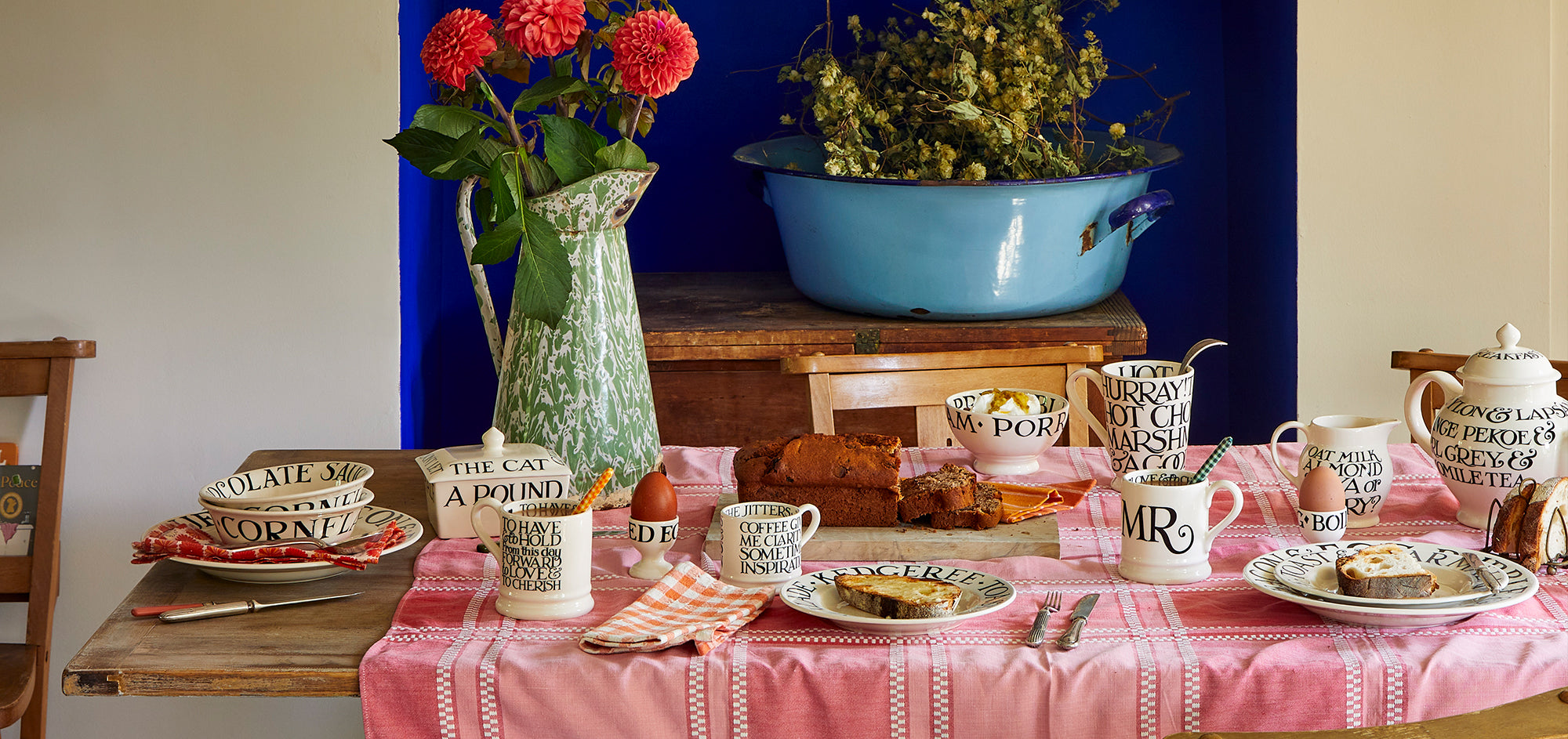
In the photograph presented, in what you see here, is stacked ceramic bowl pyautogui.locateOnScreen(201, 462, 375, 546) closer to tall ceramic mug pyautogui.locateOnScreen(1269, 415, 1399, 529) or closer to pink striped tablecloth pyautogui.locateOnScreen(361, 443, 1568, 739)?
pink striped tablecloth pyautogui.locateOnScreen(361, 443, 1568, 739)

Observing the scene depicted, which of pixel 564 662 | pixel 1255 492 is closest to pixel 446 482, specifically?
pixel 564 662

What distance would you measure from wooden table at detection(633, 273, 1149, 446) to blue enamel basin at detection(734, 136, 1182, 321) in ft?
0.14

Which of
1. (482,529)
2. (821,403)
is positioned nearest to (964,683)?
(482,529)

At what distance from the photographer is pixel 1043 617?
93cm

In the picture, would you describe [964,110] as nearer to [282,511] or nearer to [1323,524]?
[1323,524]

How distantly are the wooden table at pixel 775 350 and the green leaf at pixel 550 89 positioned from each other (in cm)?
82

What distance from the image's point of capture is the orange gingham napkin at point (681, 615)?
0.89 meters

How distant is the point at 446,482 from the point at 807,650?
43cm

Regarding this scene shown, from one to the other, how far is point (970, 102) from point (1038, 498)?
954 millimetres

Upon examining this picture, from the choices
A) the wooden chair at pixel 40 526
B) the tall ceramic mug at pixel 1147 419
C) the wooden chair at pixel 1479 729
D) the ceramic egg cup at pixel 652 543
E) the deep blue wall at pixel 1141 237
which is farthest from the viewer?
the deep blue wall at pixel 1141 237

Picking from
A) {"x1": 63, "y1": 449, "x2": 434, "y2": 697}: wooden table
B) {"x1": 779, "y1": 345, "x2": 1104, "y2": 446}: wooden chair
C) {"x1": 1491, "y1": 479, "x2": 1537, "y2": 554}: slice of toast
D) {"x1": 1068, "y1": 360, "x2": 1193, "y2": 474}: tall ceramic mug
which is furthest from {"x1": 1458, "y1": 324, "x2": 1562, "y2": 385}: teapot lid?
{"x1": 63, "y1": 449, "x2": 434, "y2": 697}: wooden table

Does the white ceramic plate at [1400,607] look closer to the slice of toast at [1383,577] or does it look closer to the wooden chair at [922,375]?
the slice of toast at [1383,577]

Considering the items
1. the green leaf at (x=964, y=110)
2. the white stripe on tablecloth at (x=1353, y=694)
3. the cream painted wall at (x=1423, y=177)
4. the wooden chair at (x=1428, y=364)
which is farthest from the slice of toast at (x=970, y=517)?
the cream painted wall at (x=1423, y=177)

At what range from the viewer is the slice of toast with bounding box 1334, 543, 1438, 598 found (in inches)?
36.1
